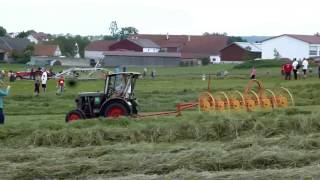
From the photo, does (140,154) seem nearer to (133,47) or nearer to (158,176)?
(158,176)

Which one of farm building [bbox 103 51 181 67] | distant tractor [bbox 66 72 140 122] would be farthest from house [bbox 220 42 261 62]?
distant tractor [bbox 66 72 140 122]

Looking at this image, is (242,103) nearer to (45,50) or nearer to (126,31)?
(45,50)

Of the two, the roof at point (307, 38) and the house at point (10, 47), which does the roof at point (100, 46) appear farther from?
the roof at point (307, 38)

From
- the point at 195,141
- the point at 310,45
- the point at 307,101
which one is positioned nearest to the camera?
the point at 195,141

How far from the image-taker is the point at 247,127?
17.6 metres

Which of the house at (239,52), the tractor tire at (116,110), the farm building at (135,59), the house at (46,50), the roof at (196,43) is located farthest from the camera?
the roof at (196,43)

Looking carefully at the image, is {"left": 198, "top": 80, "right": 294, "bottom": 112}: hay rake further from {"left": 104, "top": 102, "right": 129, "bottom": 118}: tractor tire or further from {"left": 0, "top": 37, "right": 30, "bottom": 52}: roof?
{"left": 0, "top": 37, "right": 30, "bottom": 52}: roof

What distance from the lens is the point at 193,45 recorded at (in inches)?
5221

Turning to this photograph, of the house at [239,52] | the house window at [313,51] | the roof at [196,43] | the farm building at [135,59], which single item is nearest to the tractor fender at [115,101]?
the farm building at [135,59]

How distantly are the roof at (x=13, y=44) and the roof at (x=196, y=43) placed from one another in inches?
1043

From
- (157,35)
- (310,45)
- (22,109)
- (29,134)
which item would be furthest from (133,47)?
(29,134)

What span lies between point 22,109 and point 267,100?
11025mm

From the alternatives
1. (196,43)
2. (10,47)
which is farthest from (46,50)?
(196,43)

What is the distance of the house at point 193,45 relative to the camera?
127012mm
